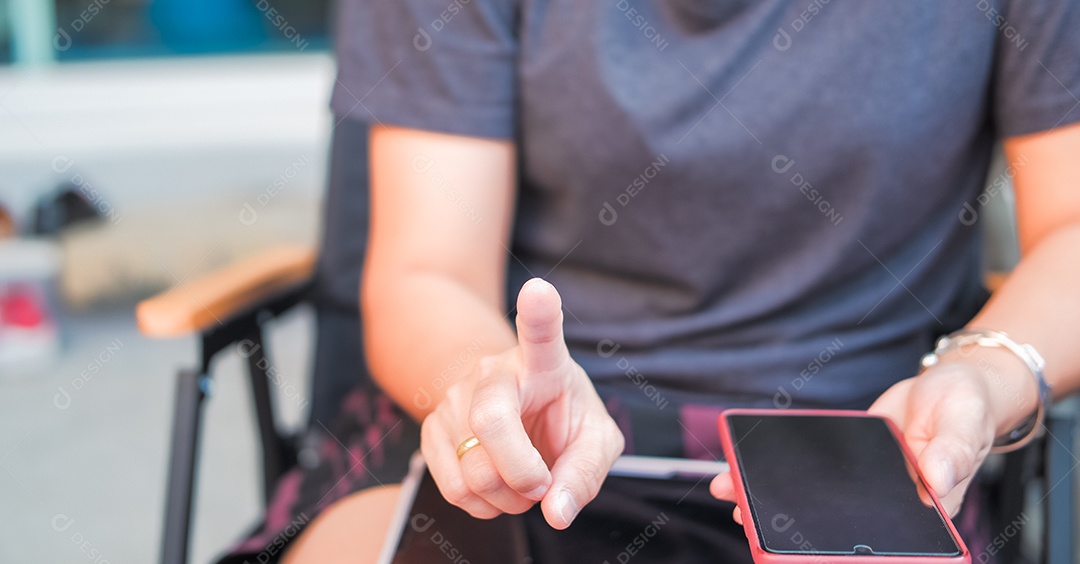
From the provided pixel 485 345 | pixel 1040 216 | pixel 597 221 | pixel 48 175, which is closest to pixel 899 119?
pixel 1040 216

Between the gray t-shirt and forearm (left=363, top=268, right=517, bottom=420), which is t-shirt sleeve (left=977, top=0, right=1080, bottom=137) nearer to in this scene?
the gray t-shirt

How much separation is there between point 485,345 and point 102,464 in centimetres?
134

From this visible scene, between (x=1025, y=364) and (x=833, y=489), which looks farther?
(x=1025, y=364)

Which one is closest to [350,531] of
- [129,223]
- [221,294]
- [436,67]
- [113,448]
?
[221,294]

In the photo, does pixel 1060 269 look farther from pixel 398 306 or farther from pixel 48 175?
pixel 48 175

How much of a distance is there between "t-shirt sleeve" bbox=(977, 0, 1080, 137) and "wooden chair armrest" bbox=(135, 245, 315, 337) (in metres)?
0.70

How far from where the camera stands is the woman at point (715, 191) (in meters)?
0.73

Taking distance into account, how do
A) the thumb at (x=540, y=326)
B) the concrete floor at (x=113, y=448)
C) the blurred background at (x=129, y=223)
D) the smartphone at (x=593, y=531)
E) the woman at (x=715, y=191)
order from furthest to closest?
the blurred background at (x=129, y=223), the concrete floor at (x=113, y=448), the woman at (x=715, y=191), the smartphone at (x=593, y=531), the thumb at (x=540, y=326)

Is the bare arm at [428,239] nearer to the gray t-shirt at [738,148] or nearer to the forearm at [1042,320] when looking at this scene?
the gray t-shirt at [738,148]

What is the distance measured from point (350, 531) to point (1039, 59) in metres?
0.66

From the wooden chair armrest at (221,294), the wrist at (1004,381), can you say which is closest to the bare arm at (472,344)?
the wooden chair armrest at (221,294)

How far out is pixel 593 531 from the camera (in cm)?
64

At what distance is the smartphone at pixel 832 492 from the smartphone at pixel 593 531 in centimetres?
8

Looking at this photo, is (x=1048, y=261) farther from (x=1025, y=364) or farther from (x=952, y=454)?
(x=952, y=454)
